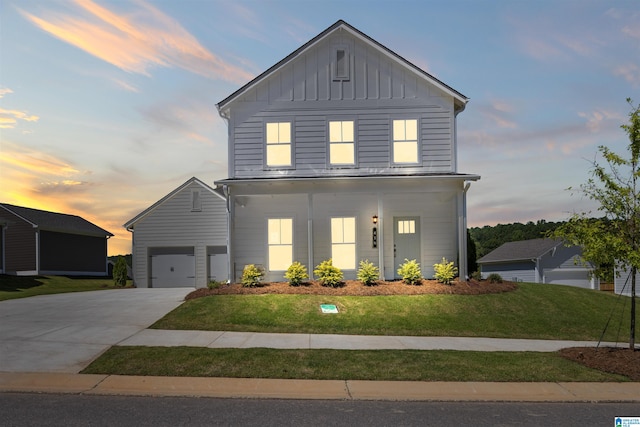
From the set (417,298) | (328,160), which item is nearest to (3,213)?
(328,160)

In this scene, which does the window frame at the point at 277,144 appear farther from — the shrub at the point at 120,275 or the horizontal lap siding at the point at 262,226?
the shrub at the point at 120,275

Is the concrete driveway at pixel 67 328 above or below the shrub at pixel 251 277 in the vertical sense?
below

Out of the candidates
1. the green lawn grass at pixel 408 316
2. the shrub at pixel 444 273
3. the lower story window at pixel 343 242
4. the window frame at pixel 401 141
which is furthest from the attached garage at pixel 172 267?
the shrub at pixel 444 273

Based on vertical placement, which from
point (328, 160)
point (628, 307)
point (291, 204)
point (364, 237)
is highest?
point (328, 160)

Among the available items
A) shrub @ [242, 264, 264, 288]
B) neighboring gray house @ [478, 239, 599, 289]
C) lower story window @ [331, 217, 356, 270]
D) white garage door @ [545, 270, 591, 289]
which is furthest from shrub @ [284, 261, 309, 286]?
white garage door @ [545, 270, 591, 289]

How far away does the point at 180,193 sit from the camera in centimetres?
3064

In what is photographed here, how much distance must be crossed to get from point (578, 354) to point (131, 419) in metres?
9.73

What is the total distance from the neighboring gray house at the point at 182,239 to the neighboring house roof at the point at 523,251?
22.8 meters

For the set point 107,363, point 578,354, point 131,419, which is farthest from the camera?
point 578,354

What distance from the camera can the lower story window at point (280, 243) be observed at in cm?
2242

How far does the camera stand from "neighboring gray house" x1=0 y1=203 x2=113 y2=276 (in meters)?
39.7

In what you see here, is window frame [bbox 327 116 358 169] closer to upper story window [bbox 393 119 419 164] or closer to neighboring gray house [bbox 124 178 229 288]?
upper story window [bbox 393 119 419 164]

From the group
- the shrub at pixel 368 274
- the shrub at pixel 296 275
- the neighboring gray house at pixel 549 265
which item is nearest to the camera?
the shrub at pixel 296 275

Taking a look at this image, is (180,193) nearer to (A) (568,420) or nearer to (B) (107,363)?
(B) (107,363)
